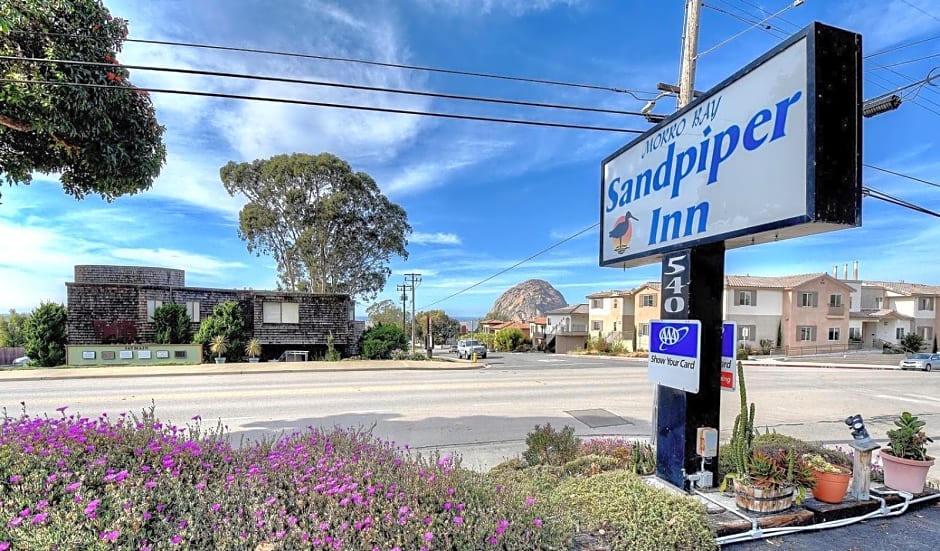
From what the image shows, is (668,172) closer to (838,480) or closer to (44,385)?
(838,480)

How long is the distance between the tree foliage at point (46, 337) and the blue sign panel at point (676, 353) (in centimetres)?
2709

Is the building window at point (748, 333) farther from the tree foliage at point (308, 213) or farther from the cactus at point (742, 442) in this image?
the cactus at point (742, 442)

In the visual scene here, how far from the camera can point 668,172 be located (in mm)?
4262

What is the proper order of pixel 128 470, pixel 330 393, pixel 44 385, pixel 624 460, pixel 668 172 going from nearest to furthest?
pixel 128 470 → pixel 668 172 → pixel 624 460 → pixel 330 393 → pixel 44 385

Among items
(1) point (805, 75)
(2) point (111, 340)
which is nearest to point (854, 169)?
(1) point (805, 75)

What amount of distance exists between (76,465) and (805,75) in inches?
223

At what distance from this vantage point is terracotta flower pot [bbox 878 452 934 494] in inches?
153

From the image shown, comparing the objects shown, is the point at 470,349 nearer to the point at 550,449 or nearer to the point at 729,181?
the point at 550,449

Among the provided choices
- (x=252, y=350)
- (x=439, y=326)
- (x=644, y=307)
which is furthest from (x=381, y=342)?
(x=439, y=326)

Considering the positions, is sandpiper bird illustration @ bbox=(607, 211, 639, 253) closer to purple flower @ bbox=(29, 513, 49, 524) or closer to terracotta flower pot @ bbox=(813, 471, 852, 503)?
terracotta flower pot @ bbox=(813, 471, 852, 503)

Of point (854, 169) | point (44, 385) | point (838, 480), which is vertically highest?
point (854, 169)

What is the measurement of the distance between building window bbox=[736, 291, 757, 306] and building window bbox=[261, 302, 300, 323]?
36.5m

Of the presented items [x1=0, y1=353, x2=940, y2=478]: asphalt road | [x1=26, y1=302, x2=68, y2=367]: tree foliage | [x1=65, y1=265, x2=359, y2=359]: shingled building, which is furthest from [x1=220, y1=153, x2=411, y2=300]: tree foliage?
[x1=0, y1=353, x2=940, y2=478]: asphalt road

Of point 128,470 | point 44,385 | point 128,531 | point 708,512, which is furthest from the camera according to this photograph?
point 44,385
